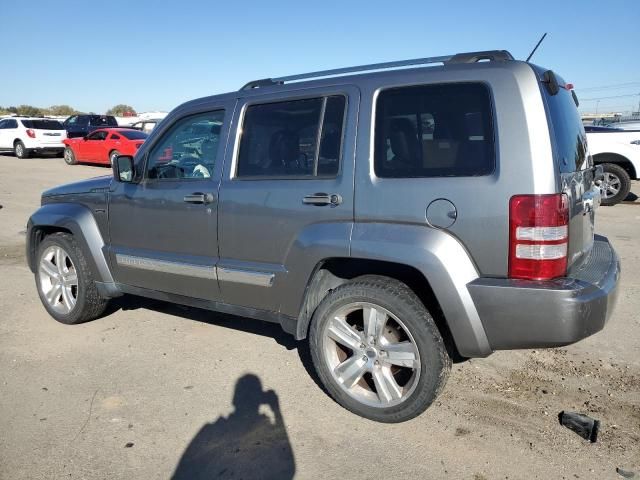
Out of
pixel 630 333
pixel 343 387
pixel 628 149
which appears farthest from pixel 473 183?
pixel 628 149

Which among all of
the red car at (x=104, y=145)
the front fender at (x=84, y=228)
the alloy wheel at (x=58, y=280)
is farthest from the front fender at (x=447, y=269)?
the red car at (x=104, y=145)

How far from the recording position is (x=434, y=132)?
2738mm

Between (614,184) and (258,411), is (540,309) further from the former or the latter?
(614,184)

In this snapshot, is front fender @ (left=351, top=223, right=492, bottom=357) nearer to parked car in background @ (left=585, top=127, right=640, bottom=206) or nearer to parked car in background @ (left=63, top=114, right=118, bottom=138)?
parked car in background @ (left=585, top=127, right=640, bottom=206)

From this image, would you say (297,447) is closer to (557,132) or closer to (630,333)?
(557,132)

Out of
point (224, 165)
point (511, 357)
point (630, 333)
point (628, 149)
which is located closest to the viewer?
point (224, 165)


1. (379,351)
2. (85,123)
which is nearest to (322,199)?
(379,351)

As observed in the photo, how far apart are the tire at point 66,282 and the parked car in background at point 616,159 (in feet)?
31.4

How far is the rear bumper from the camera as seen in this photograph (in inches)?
95.5

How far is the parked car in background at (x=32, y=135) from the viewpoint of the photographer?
2078 cm

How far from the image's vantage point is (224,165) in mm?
3434

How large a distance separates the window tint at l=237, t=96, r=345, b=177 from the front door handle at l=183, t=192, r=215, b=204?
10.1 inches

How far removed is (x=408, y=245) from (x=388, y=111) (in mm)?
797

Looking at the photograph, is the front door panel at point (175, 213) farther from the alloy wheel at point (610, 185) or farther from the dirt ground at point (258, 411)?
the alloy wheel at point (610, 185)
